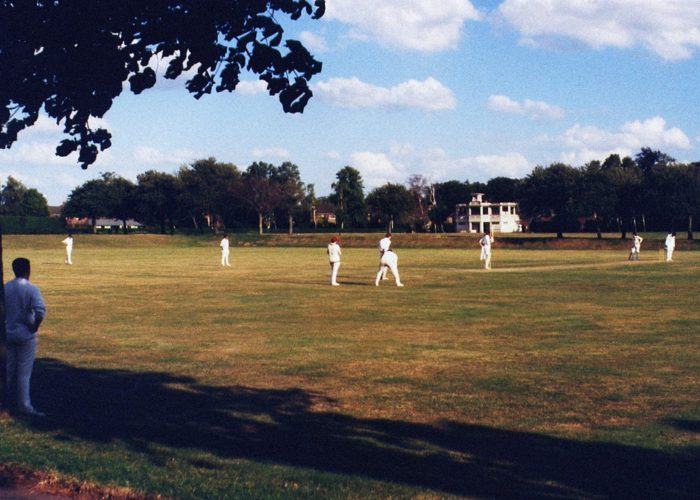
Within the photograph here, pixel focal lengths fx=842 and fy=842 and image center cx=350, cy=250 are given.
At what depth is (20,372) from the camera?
962 centimetres

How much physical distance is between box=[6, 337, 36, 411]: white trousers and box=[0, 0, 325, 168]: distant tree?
8.75ft

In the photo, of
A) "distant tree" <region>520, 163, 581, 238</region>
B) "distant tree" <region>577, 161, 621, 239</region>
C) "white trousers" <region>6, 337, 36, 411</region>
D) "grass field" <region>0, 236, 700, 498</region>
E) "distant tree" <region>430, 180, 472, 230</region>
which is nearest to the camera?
"grass field" <region>0, 236, 700, 498</region>

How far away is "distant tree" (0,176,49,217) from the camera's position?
16212 centimetres

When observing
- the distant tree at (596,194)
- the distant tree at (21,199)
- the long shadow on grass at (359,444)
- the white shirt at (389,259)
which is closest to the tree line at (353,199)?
the distant tree at (596,194)

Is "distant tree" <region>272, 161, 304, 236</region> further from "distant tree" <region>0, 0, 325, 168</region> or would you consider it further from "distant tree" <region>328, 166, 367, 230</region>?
"distant tree" <region>0, 0, 325, 168</region>

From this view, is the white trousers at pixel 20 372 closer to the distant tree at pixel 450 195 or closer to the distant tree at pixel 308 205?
the distant tree at pixel 308 205

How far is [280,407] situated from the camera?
988 cm

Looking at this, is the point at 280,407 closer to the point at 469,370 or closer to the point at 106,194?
the point at 469,370

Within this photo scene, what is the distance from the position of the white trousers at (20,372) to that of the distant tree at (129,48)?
267 cm

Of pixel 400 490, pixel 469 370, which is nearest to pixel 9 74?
pixel 400 490

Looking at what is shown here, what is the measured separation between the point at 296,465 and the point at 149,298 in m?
18.1

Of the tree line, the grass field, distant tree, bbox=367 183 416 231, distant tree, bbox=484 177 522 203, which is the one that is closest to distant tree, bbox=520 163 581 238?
the tree line

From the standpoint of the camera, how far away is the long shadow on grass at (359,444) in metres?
6.95

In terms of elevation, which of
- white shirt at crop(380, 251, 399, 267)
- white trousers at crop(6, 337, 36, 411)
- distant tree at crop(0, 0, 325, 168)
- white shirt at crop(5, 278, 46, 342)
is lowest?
white trousers at crop(6, 337, 36, 411)
